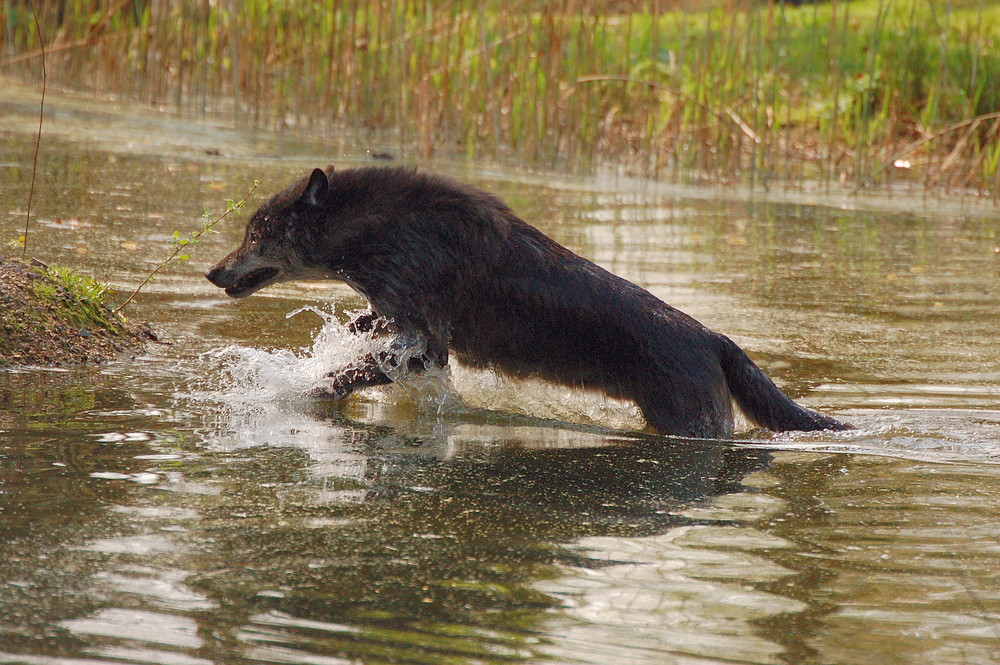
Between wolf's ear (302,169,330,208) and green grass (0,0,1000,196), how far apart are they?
6.77 meters

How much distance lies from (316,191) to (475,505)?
2227 mm

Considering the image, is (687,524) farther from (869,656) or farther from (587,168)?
(587,168)

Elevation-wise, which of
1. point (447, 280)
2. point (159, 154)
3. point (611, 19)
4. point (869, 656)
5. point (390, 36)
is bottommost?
point (869, 656)

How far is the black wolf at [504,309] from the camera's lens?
509 cm

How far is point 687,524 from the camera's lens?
3.75 m

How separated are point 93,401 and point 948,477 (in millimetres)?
3286

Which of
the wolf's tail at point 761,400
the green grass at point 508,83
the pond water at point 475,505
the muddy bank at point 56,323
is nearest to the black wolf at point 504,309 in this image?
the wolf's tail at point 761,400

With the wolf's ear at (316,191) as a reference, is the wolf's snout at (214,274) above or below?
below

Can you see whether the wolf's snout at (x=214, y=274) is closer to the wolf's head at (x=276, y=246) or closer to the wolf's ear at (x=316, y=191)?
the wolf's head at (x=276, y=246)

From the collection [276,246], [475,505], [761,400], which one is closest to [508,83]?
[276,246]

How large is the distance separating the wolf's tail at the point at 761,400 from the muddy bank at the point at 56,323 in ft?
9.03

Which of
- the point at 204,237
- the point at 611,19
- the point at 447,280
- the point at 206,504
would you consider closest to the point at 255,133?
the point at 204,237

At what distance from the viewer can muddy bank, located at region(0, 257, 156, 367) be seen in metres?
5.36

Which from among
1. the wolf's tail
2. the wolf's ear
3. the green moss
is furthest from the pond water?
the wolf's ear
